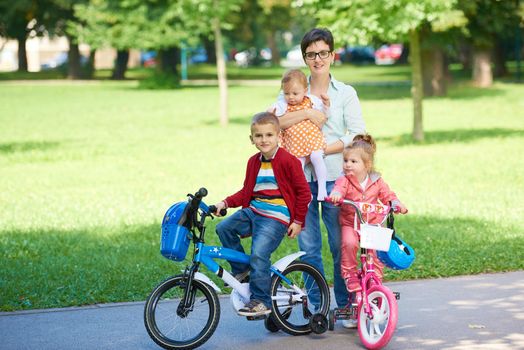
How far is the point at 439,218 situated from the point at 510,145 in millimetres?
9013

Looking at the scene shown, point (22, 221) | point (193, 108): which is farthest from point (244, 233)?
point (193, 108)

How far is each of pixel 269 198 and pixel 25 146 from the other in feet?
56.5

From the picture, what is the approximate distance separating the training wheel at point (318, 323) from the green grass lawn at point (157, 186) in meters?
1.98

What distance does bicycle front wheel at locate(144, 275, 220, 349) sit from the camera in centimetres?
620

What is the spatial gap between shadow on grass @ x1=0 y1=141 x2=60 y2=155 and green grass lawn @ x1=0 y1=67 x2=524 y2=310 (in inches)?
1.0

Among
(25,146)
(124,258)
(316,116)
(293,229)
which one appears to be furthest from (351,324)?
(25,146)

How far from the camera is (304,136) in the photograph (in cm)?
664

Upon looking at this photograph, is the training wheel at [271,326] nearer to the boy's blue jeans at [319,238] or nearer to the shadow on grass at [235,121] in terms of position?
the boy's blue jeans at [319,238]

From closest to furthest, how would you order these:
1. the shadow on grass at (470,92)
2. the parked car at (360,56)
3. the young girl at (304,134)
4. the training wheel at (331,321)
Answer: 1. the young girl at (304,134)
2. the training wheel at (331,321)
3. the shadow on grass at (470,92)
4. the parked car at (360,56)

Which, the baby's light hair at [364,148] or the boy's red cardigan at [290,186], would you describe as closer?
the boy's red cardigan at [290,186]

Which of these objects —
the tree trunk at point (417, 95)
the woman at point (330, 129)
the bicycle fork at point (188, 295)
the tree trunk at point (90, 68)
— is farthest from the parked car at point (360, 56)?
the bicycle fork at point (188, 295)

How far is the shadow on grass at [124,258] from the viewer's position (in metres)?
8.36

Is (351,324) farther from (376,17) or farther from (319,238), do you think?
(376,17)

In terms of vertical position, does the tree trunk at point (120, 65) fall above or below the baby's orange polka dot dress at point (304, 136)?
above
